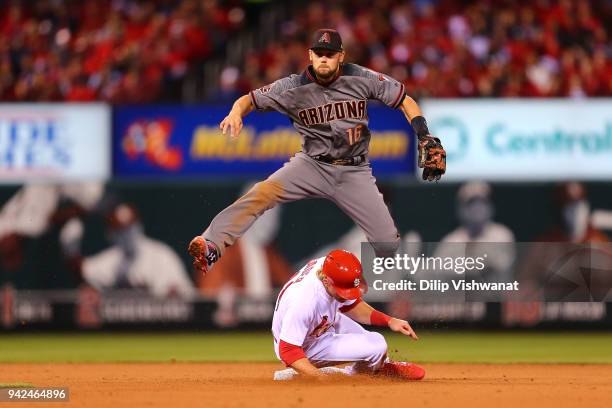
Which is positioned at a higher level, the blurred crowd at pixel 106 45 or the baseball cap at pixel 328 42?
the blurred crowd at pixel 106 45

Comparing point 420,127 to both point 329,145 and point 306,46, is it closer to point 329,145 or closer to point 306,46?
point 329,145

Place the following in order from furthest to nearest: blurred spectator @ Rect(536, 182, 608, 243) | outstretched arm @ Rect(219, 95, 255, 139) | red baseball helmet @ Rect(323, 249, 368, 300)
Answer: blurred spectator @ Rect(536, 182, 608, 243) → outstretched arm @ Rect(219, 95, 255, 139) → red baseball helmet @ Rect(323, 249, 368, 300)

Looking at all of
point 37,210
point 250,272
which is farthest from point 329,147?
point 37,210

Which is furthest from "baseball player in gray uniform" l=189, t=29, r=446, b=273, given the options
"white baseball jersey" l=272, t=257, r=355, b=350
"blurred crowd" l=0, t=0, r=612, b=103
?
"blurred crowd" l=0, t=0, r=612, b=103

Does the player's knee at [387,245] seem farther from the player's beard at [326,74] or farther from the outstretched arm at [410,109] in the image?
the player's beard at [326,74]

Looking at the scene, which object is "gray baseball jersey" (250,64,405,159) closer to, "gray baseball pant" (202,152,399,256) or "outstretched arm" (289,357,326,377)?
"gray baseball pant" (202,152,399,256)

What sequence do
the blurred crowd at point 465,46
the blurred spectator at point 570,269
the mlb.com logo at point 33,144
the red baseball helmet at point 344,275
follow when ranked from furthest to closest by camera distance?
the blurred crowd at point 465,46, the mlb.com logo at point 33,144, the blurred spectator at point 570,269, the red baseball helmet at point 344,275

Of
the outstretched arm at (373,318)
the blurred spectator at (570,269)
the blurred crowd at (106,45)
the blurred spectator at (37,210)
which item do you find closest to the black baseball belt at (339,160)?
the outstretched arm at (373,318)
